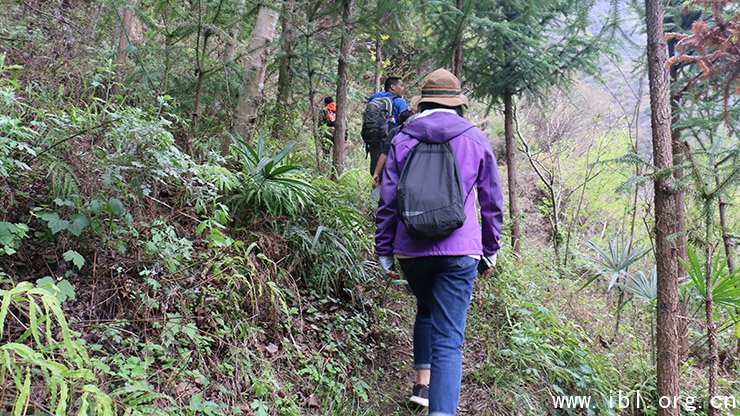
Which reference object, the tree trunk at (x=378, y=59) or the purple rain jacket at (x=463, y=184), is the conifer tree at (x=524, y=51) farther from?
the purple rain jacket at (x=463, y=184)

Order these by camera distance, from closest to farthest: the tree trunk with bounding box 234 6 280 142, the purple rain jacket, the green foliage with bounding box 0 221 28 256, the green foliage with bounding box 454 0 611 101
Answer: the green foliage with bounding box 0 221 28 256
the purple rain jacket
the tree trunk with bounding box 234 6 280 142
the green foliage with bounding box 454 0 611 101

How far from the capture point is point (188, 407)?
249 centimetres

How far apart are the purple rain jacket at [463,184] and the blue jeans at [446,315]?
94 mm

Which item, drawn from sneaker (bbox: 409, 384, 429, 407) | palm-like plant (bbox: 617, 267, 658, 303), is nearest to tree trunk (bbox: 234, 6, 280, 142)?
sneaker (bbox: 409, 384, 429, 407)

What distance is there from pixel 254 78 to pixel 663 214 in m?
4.18

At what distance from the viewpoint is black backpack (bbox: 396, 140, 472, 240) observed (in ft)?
8.70

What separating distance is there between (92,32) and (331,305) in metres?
5.15

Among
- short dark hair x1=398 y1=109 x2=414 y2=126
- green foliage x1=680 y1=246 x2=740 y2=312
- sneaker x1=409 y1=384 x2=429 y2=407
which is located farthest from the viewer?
short dark hair x1=398 y1=109 x2=414 y2=126

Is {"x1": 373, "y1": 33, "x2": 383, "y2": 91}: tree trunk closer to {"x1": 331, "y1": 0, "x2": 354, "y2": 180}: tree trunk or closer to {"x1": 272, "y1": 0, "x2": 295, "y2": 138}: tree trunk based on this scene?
{"x1": 331, "y1": 0, "x2": 354, "y2": 180}: tree trunk

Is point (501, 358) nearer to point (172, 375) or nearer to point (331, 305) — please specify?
point (331, 305)

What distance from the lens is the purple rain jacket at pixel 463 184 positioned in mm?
2807

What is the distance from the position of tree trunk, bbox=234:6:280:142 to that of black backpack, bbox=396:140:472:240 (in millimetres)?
2931

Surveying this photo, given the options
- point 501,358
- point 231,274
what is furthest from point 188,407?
point 501,358

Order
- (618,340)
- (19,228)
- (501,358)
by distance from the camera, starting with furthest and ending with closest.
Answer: (618,340), (501,358), (19,228)
